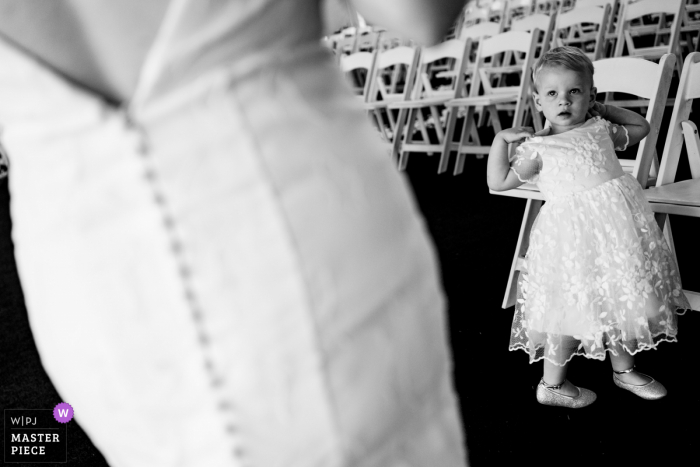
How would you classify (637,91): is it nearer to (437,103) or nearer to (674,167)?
(674,167)

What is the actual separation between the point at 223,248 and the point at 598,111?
5.10 feet

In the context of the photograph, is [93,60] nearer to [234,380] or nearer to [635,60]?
[234,380]

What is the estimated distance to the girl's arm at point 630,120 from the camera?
68.7 inches

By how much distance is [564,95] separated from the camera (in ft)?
5.26

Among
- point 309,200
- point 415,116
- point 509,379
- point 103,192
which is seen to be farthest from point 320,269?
point 415,116

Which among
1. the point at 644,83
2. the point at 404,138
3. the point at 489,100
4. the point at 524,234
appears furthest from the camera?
the point at 404,138

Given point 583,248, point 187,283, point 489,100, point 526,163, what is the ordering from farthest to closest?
1. point 489,100
2. point 526,163
3. point 583,248
4. point 187,283

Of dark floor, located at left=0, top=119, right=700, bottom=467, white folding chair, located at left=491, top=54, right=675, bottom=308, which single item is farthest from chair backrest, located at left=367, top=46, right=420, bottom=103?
white folding chair, located at left=491, top=54, right=675, bottom=308

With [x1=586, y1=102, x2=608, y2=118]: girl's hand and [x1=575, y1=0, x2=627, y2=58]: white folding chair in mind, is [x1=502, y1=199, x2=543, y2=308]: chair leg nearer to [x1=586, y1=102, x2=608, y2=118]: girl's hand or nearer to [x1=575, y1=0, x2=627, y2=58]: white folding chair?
[x1=586, y1=102, x2=608, y2=118]: girl's hand

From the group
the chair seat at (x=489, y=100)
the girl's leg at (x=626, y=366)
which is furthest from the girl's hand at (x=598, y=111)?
the chair seat at (x=489, y=100)

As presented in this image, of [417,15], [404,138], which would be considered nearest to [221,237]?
[417,15]

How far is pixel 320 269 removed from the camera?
0.43m

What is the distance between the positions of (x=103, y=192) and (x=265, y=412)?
0.18 metres

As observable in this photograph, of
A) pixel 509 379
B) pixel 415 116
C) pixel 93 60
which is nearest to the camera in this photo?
pixel 93 60
